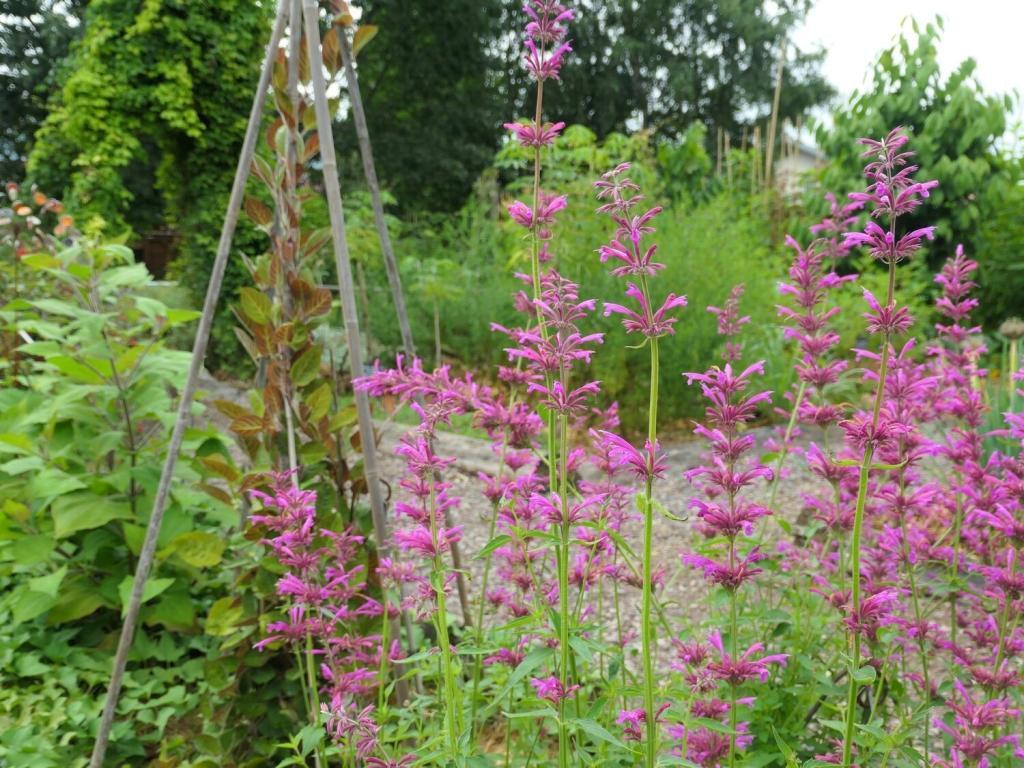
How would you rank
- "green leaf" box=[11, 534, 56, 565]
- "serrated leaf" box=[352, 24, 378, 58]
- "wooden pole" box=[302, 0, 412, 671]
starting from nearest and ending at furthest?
"wooden pole" box=[302, 0, 412, 671]
"serrated leaf" box=[352, 24, 378, 58]
"green leaf" box=[11, 534, 56, 565]

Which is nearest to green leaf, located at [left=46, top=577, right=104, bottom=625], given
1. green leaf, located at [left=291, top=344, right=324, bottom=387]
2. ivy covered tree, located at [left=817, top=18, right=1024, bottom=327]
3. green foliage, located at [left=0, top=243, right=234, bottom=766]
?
green foliage, located at [left=0, top=243, right=234, bottom=766]

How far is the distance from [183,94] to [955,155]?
8.33 meters

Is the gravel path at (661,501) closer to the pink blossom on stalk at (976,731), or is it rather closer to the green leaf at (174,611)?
the green leaf at (174,611)

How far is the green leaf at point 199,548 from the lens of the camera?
2.32 m

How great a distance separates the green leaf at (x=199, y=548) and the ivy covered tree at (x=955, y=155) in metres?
7.61

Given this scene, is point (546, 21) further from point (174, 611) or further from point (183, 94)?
point (183, 94)

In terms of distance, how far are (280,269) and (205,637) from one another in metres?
1.40

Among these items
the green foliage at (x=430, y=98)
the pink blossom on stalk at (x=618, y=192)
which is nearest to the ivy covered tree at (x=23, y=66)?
the green foliage at (x=430, y=98)

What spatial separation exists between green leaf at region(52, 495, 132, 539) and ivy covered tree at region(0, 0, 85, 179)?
74.6ft

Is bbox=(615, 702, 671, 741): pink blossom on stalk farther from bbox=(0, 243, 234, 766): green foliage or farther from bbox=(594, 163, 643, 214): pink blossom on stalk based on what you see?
bbox=(0, 243, 234, 766): green foliage

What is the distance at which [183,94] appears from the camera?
8664 millimetres

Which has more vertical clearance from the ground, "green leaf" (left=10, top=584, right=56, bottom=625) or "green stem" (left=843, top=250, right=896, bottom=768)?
"green stem" (left=843, top=250, right=896, bottom=768)

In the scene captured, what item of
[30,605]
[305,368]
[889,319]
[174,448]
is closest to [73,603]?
[30,605]

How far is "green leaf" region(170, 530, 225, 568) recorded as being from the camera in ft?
7.61
